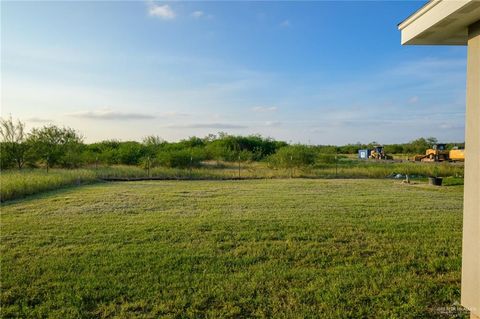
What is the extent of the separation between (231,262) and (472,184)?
2.75 meters

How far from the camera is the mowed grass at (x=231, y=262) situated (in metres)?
3.06

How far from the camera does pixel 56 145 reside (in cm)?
2036

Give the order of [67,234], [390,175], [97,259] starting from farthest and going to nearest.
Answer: [390,175] → [67,234] → [97,259]

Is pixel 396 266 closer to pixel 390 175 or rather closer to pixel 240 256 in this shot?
pixel 240 256

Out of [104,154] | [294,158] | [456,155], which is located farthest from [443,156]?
[104,154]

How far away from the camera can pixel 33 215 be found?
7066mm

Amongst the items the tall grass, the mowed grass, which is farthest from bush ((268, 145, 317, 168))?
the mowed grass

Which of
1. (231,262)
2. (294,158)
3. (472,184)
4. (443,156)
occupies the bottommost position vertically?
(231,262)

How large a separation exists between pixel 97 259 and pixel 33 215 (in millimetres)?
3831

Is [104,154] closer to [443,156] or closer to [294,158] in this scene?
[294,158]

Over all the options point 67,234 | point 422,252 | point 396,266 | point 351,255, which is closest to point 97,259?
point 67,234

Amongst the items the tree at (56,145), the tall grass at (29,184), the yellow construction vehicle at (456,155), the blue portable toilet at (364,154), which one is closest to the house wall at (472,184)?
the tall grass at (29,184)

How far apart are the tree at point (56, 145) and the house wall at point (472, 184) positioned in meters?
20.3

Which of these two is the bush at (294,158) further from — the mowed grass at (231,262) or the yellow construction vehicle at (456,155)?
the yellow construction vehicle at (456,155)
